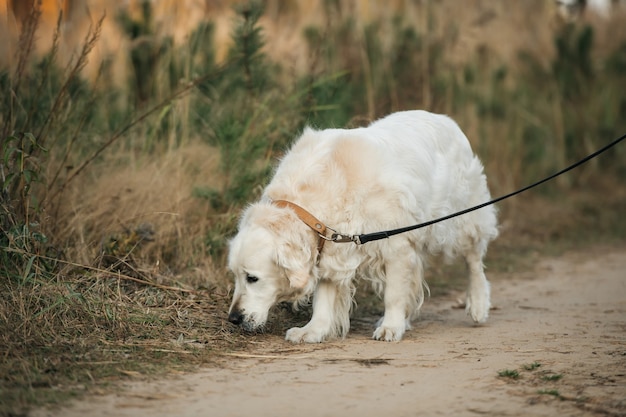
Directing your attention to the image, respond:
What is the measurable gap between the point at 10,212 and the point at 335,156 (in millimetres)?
1961

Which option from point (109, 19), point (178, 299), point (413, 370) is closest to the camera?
point (413, 370)

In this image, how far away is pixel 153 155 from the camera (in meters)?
6.82

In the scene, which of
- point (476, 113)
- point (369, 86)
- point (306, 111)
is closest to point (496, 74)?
point (476, 113)

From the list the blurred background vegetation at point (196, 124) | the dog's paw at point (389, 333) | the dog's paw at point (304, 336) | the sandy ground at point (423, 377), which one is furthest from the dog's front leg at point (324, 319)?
the blurred background vegetation at point (196, 124)

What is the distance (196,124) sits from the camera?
7141 mm

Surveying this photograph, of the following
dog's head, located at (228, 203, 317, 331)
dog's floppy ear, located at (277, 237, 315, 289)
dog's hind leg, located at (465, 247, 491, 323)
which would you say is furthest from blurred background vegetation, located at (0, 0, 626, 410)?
dog's hind leg, located at (465, 247, 491, 323)

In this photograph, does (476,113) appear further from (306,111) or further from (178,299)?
(178,299)

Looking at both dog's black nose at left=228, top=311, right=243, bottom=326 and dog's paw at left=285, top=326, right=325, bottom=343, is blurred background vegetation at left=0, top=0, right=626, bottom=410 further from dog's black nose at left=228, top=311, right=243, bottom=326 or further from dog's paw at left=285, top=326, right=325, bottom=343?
dog's paw at left=285, top=326, right=325, bottom=343

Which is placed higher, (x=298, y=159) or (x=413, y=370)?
(x=298, y=159)

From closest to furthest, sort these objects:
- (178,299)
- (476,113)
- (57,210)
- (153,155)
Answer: (178,299)
(57,210)
(153,155)
(476,113)

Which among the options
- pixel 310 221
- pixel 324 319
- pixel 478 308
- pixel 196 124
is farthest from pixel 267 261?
pixel 196 124

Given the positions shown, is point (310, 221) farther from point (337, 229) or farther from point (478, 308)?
point (478, 308)

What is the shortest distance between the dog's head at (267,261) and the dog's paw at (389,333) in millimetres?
520

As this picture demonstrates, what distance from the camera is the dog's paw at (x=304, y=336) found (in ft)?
16.0
